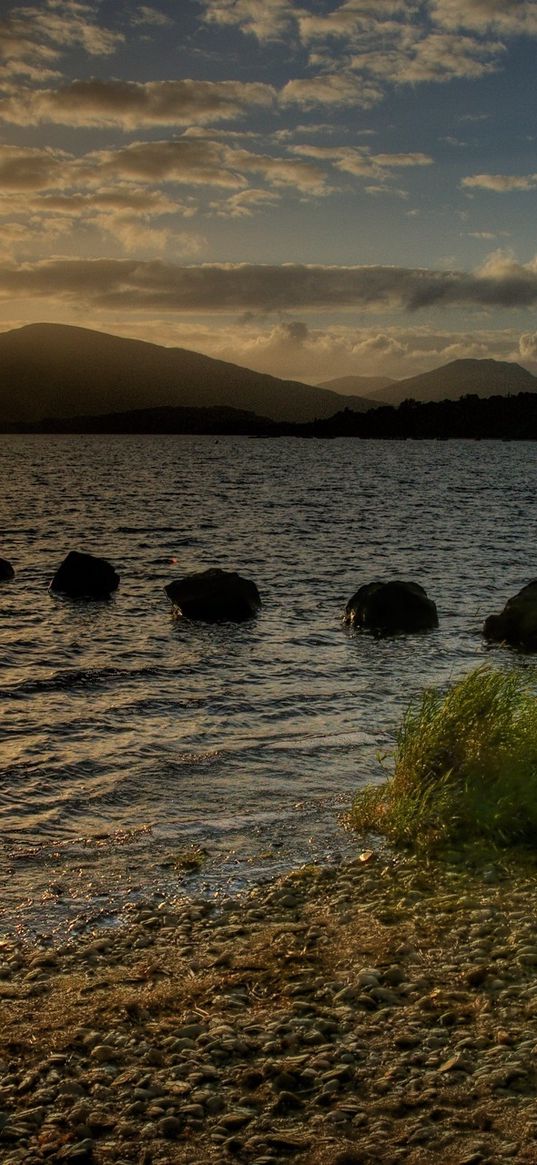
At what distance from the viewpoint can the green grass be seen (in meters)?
10.9

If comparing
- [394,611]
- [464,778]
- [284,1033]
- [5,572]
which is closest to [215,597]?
[394,611]

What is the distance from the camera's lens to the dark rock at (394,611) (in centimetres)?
2564

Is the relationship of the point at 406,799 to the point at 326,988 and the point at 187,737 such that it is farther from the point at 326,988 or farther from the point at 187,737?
the point at 187,737

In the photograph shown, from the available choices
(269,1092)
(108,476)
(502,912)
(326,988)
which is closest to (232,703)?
(502,912)

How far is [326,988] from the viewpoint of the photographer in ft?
24.4

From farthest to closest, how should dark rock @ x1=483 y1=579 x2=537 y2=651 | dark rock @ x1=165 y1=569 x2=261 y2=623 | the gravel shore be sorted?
dark rock @ x1=165 y1=569 x2=261 y2=623
dark rock @ x1=483 y1=579 x2=537 y2=651
the gravel shore

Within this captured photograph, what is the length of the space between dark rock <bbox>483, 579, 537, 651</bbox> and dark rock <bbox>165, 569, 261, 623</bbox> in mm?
7042

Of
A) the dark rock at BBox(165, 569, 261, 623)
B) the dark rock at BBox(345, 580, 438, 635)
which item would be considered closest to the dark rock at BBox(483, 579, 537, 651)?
the dark rock at BBox(345, 580, 438, 635)

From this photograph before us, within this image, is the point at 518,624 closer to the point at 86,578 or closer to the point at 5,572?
the point at 86,578

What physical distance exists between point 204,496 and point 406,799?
78.0 metres

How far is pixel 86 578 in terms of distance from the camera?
31797mm

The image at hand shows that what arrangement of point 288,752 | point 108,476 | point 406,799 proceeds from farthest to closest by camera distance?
point 108,476, point 288,752, point 406,799

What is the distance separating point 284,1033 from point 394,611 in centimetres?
1939

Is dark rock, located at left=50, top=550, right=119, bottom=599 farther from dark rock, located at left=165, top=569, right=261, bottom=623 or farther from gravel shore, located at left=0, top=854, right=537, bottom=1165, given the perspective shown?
gravel shore, located at left=0, top=854, right=537, bottom=1165
